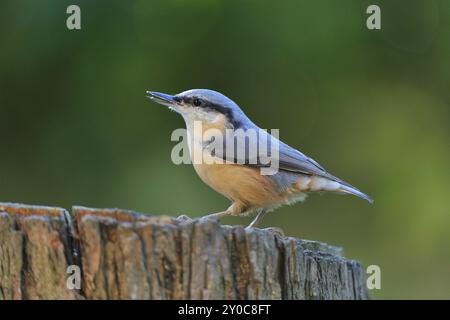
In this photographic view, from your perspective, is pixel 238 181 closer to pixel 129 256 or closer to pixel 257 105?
pixel 129 256

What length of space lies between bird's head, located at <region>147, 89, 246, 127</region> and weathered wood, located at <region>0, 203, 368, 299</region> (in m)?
2.33

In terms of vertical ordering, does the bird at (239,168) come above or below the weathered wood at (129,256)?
above

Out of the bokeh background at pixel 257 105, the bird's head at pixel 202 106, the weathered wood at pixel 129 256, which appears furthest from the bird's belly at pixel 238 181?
the bokeh background at pixel 257 105

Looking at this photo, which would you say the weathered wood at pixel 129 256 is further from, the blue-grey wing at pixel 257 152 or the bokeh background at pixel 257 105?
the bokeh background at pixel 257 105

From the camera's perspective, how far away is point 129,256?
2.62 m

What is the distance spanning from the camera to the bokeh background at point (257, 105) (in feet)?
23.5

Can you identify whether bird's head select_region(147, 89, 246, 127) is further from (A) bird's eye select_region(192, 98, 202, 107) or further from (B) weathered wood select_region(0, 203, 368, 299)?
(B) weathered wood select_region(0, 203, 368, 299)

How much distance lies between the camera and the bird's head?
5.05 metres

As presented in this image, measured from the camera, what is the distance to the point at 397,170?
7527 mm

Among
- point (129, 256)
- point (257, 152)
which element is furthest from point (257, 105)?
point (129, 256)

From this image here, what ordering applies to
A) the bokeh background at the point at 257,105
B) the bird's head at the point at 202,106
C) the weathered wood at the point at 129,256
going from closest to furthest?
1. the weathered wood at the point at 129,256
2. the bird's head at the point at 202,106
3. the bokeh background at the point at 257,105

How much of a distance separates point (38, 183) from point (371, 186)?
353 cm
